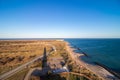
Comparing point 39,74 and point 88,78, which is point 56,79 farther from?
point 88,78

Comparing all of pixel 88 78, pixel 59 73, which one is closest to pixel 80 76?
pixel 88 78

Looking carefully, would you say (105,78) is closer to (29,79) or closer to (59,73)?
(59,73)

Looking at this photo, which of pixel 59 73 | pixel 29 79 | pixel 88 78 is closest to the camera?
pixel 29 79

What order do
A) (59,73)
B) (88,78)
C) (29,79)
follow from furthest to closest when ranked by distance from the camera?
(59,73) → (88,78) → (29,79)

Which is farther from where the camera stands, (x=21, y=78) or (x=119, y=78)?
(x=119, y=78)

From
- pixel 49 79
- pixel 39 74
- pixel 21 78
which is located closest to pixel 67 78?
pixel 49 79

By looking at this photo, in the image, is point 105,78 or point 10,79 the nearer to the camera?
point 10,79

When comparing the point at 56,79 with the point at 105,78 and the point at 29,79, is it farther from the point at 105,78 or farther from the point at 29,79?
the point at 105,78

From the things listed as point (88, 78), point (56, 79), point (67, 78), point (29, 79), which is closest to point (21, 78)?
point (29, 79)
